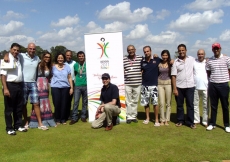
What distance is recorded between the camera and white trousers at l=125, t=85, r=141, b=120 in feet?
19.5

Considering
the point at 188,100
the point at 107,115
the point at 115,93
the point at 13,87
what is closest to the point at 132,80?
the point at 115,93

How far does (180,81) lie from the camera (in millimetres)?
5512

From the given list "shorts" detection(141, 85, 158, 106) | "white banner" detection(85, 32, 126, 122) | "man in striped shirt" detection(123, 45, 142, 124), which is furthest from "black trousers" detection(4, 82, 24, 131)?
"shorts" detection(141, 85, 158, 106)

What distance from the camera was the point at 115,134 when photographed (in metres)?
5.07

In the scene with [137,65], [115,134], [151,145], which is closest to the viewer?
[151,145]

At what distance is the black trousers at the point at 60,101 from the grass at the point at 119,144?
1.44ft

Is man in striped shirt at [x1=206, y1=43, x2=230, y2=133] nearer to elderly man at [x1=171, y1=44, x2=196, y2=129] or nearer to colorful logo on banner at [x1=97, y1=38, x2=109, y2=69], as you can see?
elderly man at [x1=171, y1=44, x2=196, y2=129]

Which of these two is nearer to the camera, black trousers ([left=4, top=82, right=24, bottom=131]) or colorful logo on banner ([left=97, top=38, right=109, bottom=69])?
black trousers ([left=4, top=82, right=24, bottom=131])

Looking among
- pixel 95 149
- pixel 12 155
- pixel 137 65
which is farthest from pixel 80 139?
pixel 137 65

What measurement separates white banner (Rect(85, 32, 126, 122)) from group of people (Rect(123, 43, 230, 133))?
7.6 inches

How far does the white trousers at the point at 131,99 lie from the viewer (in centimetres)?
595

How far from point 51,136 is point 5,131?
1.15 metres

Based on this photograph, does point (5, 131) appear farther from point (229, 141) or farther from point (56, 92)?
point (229, 141)

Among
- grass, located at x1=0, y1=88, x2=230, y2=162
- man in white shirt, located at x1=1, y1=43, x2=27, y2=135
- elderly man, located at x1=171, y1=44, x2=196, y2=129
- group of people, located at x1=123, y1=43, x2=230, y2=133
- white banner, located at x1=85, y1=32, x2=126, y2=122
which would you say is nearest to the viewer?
grass, located at x1=0, y1=88, x2=230, y2=162
